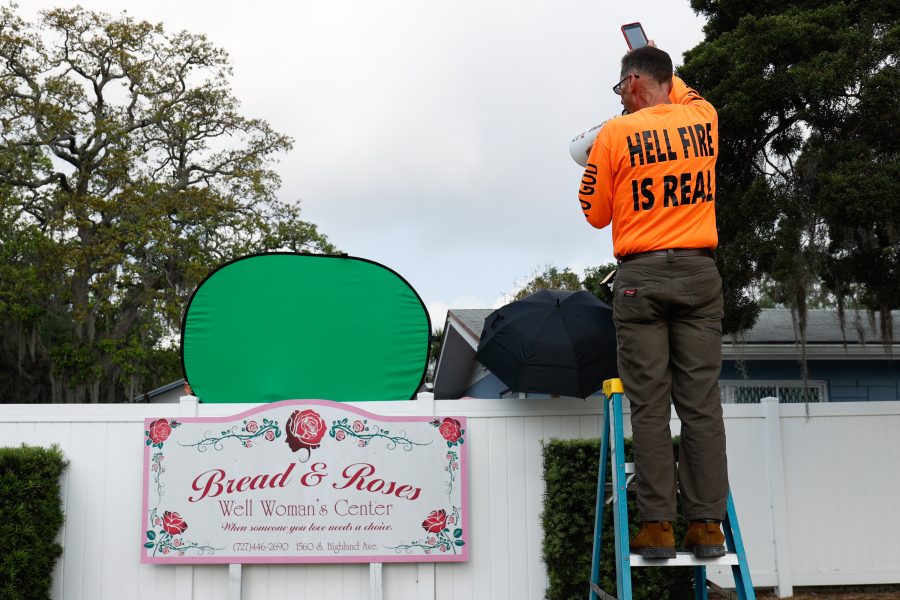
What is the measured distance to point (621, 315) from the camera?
10.6 ft

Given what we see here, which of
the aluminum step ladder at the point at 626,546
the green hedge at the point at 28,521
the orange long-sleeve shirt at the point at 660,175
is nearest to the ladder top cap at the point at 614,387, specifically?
the aluminum step ladder at the point at 626,546

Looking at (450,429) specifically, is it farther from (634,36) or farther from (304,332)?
(634,36)

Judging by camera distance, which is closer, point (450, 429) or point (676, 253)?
point (676, 253)

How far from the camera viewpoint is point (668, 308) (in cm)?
320

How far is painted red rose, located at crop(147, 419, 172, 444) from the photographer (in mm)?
5031

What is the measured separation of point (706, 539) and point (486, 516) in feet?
7.23

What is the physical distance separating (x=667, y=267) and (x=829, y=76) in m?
3.81

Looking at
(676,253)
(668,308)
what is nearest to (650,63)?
(676,253)

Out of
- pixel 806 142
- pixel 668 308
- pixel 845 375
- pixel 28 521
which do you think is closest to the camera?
pixel 668 308

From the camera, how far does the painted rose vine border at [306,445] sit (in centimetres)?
495

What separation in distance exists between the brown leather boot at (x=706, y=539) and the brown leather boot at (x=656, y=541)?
0.34 ft

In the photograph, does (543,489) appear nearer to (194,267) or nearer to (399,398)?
(399,398)

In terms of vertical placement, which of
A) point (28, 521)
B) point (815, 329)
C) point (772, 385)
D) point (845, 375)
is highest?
point (815, 329)

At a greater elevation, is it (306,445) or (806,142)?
(806,142)
